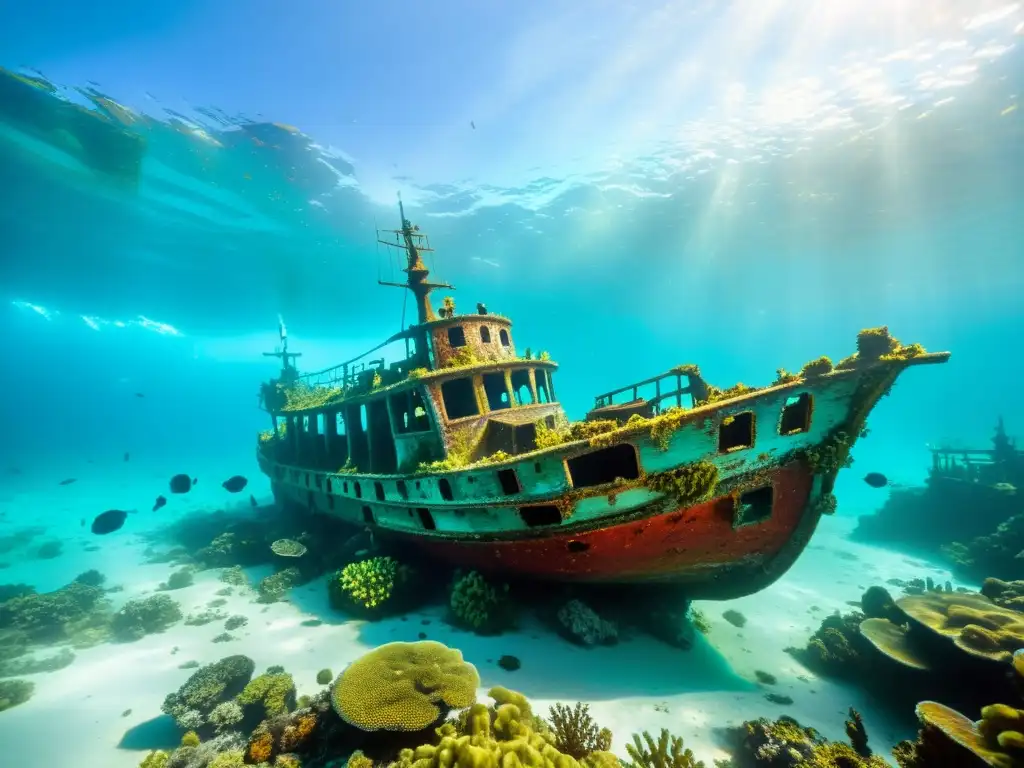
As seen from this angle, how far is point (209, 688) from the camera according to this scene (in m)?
7.96

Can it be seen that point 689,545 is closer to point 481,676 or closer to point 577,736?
point 577,736

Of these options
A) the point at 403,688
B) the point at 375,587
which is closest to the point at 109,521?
the point at 375,587

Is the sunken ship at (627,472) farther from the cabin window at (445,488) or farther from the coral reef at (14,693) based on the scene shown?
the coral reef at (14,693)

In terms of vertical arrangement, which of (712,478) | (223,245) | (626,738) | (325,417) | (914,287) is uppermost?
(223,245)

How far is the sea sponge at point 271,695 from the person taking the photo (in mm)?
7348

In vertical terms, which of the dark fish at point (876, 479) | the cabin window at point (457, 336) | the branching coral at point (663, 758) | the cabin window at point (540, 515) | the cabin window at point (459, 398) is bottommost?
the branching coral at point (663, 758)

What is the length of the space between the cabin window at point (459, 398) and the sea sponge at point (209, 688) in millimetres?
7667

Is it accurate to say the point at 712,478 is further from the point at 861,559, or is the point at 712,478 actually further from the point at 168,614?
the point at 861,559

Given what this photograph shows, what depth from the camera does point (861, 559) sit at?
22.0 m

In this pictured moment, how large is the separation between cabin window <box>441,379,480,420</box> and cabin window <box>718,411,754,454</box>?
7.07m

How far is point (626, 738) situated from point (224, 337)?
70.9 m

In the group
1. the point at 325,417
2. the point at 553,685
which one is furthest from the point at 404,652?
the point at 325,417

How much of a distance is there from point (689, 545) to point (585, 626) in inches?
125

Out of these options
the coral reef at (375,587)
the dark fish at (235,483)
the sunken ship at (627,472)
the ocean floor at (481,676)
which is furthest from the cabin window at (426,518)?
the dark fish at (235,483)
